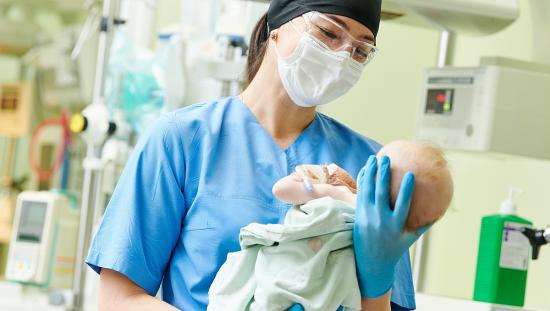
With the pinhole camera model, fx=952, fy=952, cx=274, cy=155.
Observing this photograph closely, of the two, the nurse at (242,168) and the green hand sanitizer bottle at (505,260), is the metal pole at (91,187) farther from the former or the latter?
the nurse at (242,168)

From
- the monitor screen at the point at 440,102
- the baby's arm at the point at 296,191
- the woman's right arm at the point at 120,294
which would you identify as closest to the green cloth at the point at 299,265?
the baby's arm at the point at 296,191

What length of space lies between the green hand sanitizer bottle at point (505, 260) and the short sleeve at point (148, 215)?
3.96 ft

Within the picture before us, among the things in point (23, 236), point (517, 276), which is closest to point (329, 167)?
point (517, 276)

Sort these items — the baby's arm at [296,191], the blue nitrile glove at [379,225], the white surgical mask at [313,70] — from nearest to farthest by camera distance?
the blue nitrile glove at [379,225]
the baby's arm at [296,191]
the white surgical mask at [313,70]

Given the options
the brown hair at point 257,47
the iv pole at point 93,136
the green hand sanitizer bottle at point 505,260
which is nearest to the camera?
the brown hair at point 257,47

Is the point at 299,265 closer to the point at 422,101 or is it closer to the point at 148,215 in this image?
the point at 148,215

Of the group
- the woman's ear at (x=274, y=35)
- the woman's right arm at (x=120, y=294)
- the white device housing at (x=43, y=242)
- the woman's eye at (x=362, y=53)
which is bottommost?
the white device housing at (x=43, y=242)

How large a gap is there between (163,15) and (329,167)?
2.84 metres

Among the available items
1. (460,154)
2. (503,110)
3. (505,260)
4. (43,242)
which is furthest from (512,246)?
(43,242)

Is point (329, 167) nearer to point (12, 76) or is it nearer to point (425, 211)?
point (425, 211)

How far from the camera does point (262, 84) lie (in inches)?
65.7

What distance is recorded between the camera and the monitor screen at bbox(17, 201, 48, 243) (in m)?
3.30

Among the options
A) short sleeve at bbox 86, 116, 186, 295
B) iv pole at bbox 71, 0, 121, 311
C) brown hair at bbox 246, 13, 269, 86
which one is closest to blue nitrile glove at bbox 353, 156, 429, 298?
short sleeve at bbox 86, 116, 186, 295

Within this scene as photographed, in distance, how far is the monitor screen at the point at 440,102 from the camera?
2.79 meters
